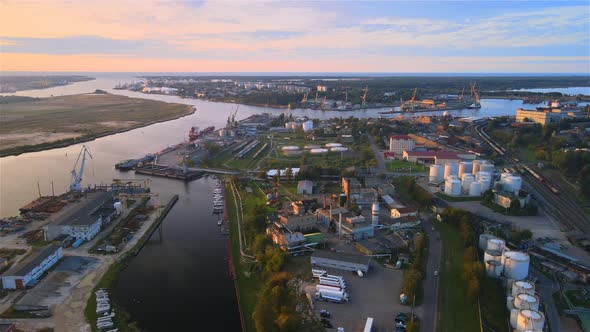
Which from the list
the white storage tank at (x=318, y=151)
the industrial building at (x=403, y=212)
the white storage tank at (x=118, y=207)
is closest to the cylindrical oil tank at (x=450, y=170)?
the industrial building at (x=403, y=212)

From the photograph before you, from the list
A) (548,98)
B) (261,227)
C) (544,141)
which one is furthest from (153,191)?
(548,98)

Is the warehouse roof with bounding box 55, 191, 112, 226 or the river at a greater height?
the warehouse roof with bounding box 55, 191, 112, 226

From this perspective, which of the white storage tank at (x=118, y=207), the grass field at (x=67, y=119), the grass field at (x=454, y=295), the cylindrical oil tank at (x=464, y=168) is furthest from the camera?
the grass field at (x=67, y=119)

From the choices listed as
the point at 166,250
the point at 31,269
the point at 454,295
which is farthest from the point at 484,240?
the point at 31,269

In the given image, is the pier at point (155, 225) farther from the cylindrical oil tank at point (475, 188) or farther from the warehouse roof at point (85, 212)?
the cylindrical oil tank at point (475, 188)

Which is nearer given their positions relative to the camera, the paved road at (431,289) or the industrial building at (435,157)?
the paved road at (431,289)

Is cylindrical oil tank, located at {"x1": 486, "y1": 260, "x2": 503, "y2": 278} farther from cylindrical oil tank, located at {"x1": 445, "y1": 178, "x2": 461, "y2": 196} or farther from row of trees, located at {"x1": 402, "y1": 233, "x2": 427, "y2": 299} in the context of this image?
cylindrical oil tank, located at {"x1": 445, "y1": 178, "x2": 461, "y2": 196}

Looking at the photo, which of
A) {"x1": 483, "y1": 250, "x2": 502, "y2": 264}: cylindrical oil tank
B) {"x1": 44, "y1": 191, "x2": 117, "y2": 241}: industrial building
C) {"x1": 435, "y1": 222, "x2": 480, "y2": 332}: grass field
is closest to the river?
{"x1": 44, "y1": 191, "x2": 117, "y2": 241}: industrial building

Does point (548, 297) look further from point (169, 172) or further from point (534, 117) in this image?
point (534, 117)
